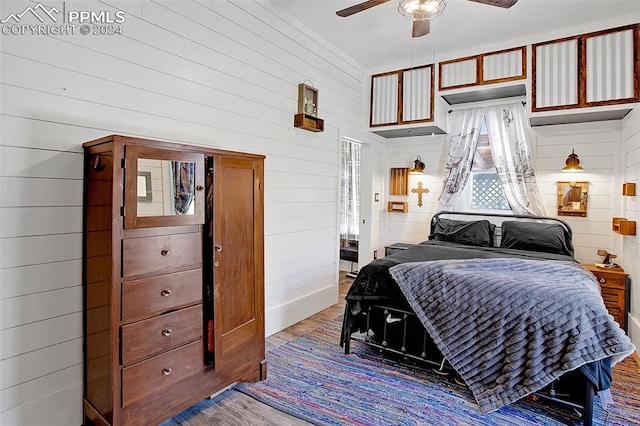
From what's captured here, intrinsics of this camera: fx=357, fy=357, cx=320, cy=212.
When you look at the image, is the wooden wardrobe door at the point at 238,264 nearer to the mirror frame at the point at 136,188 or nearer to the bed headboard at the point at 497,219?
the mirror frame at the point at 136,188

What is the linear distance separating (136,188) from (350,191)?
4378 millimetres

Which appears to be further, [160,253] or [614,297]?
[614,297]

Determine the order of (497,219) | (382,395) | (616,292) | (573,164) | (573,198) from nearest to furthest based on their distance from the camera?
(382,395) → (616,292) → (573,164) → (573,198) → (497,219)

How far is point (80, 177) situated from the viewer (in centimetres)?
204

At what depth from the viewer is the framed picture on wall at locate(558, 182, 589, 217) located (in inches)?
161

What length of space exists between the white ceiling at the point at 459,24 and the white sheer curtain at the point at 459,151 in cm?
82

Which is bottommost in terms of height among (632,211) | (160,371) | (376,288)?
(160,371)

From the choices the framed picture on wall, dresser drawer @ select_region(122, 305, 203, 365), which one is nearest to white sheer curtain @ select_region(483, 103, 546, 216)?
the framed picture on wall

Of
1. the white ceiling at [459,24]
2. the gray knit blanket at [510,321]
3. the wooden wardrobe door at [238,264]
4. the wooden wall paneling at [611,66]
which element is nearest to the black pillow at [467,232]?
the gray knit blanket at [510,321]

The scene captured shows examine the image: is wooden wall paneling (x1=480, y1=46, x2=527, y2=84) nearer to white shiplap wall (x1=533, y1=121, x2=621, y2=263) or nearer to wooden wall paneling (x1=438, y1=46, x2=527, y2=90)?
wooden wall paneling (x1=438, y1=46, x2=527, y2=90)

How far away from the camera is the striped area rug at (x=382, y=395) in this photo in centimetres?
221

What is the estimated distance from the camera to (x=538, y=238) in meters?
3.84

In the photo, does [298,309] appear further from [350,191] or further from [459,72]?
[459,72]

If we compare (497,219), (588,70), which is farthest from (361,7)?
(497,219)
